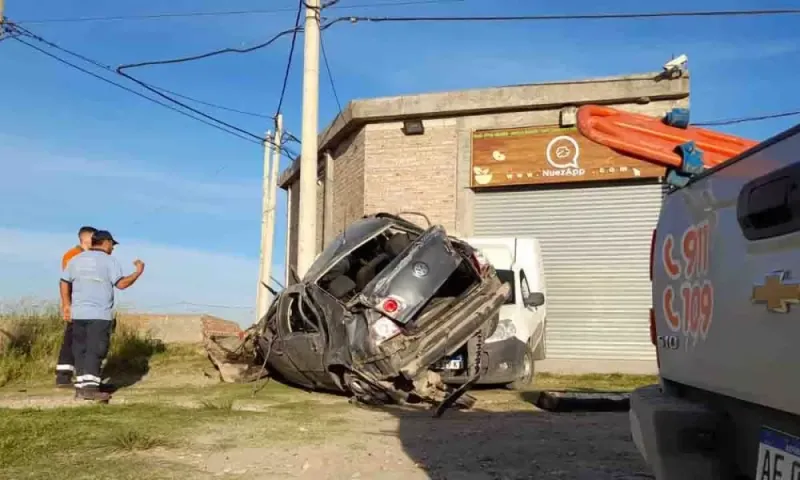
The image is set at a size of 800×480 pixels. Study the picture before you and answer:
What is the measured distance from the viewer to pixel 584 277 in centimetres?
1507

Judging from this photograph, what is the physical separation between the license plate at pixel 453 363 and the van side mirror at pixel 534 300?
1777 mm

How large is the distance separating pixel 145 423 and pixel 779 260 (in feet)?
18.4

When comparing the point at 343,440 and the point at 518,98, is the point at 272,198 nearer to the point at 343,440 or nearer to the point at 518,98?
the point at 518,98

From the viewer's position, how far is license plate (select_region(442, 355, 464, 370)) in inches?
355

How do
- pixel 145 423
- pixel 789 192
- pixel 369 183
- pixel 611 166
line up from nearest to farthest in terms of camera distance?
pixel 789 192, pixel 145 423, pixel 611 166, pixel 369 183

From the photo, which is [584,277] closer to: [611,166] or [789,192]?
[611,166]

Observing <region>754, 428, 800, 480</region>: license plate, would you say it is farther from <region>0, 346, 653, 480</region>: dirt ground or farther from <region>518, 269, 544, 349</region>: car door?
<region>518, 269, 544, 349</region>: car door

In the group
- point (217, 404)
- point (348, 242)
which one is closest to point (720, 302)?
point (217, 404)

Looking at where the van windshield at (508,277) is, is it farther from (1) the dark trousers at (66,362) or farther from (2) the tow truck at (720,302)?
(2) the tow truck at (720,302)

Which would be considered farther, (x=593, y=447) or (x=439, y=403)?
(x=439, y=403)

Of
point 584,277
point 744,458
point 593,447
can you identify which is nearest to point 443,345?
point 593,447

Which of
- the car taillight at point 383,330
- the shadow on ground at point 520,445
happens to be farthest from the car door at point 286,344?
the shadow on ground at point 520,445

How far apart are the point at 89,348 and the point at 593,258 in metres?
9.92

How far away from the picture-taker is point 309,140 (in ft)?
42.6
